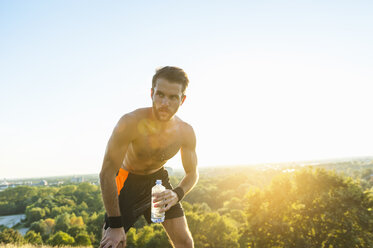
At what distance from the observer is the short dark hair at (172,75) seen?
3.90m

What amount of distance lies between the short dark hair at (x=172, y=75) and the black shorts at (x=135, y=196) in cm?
195

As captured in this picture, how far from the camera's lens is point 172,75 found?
391cm

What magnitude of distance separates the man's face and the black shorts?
156 cm

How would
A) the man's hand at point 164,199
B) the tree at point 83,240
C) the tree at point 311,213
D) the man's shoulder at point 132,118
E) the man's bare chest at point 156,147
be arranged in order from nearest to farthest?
1. the man's hand at point 164,199
2. the man's shoulder at point 132,118
3. the man's bare chest at point 156,147
4. the tree at point 311,213
5. the tree at point 83,240

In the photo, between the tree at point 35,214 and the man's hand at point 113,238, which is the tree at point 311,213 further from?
the tree at point 35,214

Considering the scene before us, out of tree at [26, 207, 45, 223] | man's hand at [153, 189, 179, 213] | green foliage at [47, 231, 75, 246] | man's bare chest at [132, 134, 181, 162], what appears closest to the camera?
man's hand at [153, 189, 179, 213]

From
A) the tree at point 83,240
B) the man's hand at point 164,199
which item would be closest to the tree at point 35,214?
the tree at point 83,240

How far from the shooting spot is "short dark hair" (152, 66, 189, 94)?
390cm

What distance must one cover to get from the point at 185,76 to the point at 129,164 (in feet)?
6.75

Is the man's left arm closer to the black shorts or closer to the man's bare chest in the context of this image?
the man's bare chest

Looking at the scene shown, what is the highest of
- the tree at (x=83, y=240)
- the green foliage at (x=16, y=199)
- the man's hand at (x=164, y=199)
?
the man's hand at (x=164, y=199)

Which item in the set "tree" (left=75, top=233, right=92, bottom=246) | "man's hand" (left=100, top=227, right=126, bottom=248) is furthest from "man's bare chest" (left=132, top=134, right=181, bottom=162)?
"tree" (left=75, top=233, right=92, bottom=246)

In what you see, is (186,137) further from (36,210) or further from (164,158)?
(36,210)

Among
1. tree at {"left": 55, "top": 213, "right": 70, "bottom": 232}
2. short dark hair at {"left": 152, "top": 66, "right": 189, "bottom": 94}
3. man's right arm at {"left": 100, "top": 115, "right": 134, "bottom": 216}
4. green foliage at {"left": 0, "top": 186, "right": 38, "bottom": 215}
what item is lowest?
green foliage at {"left": 0, "top": 186, "right": 38, "bottom": 215}
